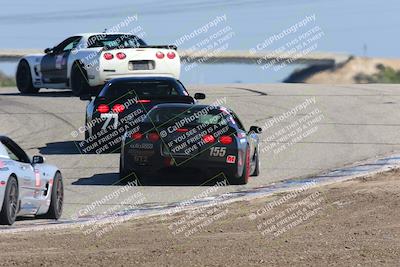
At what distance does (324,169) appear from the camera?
62.6 ft

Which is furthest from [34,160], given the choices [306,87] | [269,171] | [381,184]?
[306,87]

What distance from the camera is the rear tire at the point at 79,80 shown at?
27139 mm

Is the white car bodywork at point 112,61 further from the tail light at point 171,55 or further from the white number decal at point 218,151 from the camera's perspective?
the white number decal at point 218,151

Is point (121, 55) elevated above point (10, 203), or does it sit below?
below

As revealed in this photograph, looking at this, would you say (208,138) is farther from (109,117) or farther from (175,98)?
(109,117)

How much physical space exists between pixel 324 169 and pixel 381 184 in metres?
4.23

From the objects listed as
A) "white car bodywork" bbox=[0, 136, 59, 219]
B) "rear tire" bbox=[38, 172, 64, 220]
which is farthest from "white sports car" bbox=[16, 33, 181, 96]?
"white car bodywork" bbox=[0, 136, 59, 219]

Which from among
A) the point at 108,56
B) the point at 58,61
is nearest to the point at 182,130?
the point at 108,56

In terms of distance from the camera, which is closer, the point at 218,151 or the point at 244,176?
the point at 218,151

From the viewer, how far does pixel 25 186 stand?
42.1 ft

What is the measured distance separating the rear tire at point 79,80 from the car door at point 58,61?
0.41 meters

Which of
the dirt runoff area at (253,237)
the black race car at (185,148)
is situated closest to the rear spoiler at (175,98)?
the black race car at (185,148)

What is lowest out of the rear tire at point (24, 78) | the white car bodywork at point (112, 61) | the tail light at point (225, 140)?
the rear tire at point (24, 78)

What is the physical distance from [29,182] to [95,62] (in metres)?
13.7
